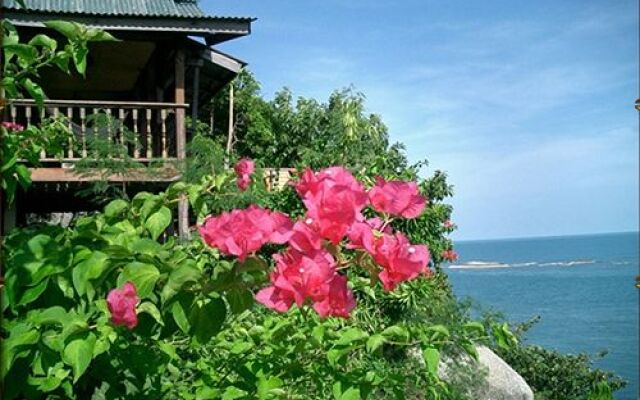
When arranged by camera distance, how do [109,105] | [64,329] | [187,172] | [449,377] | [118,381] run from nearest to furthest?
[64,329], [118,381], [449,377], [187,172], [109,105]

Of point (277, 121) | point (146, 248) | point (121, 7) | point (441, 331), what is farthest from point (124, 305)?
point (277, 121)

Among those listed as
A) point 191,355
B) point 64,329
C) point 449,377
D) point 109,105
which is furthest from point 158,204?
point 109,105

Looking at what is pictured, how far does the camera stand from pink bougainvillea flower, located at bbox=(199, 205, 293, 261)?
1.13 metres

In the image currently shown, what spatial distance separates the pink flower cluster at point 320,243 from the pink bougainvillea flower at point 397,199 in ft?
0.14

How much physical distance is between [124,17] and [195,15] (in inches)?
32.5

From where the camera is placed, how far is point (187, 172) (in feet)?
23.1

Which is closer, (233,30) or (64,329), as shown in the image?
(64,329)

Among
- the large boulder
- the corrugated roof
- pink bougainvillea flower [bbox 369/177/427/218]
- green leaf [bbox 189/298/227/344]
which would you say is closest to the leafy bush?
green leaf [bbox 189/298/227/344]

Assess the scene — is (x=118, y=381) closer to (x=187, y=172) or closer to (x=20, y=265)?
(x=20, y=265)

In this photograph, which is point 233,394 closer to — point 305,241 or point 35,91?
point 305,241

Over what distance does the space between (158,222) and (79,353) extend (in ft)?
1.41

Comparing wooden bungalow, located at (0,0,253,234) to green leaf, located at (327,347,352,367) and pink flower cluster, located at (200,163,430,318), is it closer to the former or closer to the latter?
green leaf, located at (327,347,352,367)

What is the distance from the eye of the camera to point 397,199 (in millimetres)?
1210

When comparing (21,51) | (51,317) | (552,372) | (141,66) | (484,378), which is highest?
(141,66)
